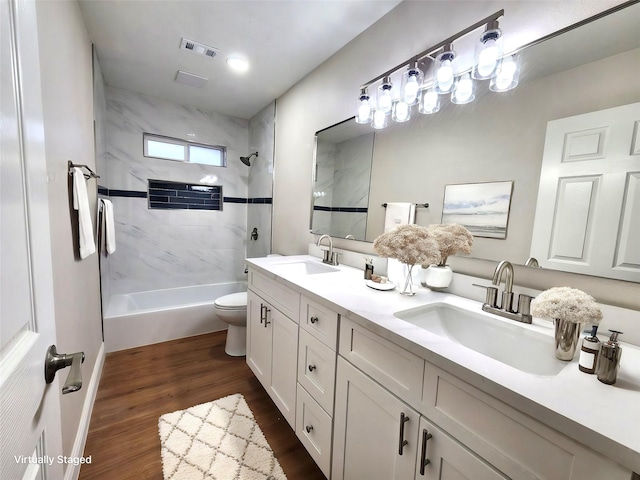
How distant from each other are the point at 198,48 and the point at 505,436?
2704 millimetres

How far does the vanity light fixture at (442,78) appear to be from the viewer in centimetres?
108

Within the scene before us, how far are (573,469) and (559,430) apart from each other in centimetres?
7

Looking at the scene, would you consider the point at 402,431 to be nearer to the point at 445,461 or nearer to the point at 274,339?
the point at 445,461

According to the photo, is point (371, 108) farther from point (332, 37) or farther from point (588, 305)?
point (588, 305)

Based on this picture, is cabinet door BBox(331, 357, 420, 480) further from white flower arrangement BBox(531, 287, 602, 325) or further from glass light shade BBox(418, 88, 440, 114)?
glass light shade BBox(418, 88, 440, 114)

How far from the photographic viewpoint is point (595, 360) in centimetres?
65

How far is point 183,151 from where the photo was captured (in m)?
3.26

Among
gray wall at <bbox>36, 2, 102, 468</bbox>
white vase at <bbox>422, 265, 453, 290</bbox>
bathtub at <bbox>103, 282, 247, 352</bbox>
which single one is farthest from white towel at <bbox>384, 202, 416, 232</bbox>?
bathtub at <bbox>103, 282, 247, 352</bbox>

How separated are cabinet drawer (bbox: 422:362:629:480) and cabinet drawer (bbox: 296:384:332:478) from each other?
595mm

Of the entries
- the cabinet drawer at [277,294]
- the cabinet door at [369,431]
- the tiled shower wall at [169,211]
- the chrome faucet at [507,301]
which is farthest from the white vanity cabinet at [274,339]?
Answer: the tiled shower wall at [169,211]

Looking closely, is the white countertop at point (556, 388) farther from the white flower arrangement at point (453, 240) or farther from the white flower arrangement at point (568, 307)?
the white flower arrangement at point (453, 240)

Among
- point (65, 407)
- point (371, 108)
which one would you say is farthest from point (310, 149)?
point (65, 407)

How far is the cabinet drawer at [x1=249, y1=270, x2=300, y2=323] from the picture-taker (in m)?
1.38

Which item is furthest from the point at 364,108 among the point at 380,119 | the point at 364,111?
the point at 380,119
